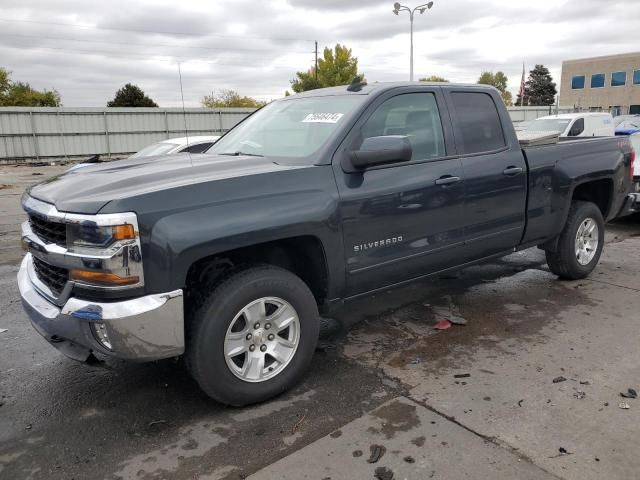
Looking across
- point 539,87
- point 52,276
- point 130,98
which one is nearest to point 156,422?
point 52,276

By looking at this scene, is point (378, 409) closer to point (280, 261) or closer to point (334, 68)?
point (280, 261)

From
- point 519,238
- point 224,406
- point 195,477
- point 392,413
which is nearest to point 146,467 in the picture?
point 195,477

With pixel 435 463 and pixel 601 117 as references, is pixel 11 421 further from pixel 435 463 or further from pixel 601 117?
pixel 601 117

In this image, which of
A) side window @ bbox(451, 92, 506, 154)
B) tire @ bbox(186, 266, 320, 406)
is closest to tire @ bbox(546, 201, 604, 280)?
side window @ bbox(451, 92, 506, 154)

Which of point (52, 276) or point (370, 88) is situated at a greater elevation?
point (370, 88)

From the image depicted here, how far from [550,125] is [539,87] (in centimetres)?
9942

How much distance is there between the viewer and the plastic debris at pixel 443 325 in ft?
14.6

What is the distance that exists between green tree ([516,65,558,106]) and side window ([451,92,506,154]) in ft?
342

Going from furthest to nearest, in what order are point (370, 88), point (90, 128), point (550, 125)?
point (90, 128), point (550, 125), point (370, 88)

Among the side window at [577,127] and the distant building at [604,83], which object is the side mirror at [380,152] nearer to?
the side window at [577,127]

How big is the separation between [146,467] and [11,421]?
1061mm

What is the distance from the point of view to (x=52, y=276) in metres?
3.09

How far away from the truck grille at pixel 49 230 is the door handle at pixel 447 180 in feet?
8.17

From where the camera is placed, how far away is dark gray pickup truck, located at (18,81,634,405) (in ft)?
9.01
